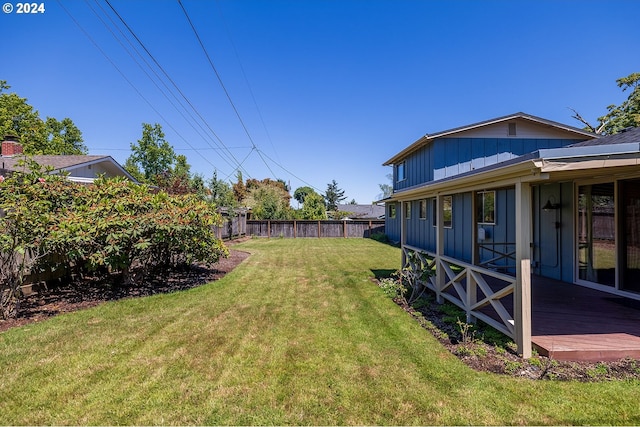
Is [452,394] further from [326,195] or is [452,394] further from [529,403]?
[326,195]

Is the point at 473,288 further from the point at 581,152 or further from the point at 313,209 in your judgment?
the point at 313,209

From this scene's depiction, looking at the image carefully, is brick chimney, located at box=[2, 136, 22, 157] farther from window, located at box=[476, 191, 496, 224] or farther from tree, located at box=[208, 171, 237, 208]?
window, located at box=[476, 191, 496, 224]

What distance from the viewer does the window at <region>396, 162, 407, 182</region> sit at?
54.1ft

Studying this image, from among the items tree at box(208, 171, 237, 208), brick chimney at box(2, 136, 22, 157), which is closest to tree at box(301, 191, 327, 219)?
tree at box(208, 171, 237, 208)

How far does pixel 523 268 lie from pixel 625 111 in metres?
28.3

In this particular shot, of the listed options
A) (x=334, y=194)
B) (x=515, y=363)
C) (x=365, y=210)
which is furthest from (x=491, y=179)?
(x=334, y=194)

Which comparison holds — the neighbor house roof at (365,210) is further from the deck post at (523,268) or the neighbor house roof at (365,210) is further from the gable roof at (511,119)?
the deck post at (523,268)

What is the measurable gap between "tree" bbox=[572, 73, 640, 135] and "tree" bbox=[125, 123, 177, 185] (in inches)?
1741

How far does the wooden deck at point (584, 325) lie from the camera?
10.9ft

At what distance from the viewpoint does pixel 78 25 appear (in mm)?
7816

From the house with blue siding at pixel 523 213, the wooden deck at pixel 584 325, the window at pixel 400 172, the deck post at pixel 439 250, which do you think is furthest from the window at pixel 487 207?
the window at pixel 400 172

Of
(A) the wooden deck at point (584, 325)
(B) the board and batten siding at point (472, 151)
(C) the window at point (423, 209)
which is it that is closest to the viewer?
(A) the wooden deck at point (584, 325)

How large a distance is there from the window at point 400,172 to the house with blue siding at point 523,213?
8.99ft

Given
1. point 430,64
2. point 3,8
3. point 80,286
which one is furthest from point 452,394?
point 430,64
